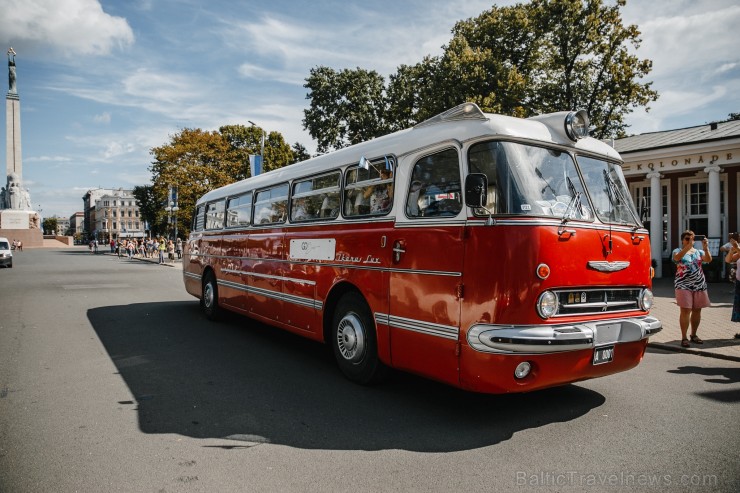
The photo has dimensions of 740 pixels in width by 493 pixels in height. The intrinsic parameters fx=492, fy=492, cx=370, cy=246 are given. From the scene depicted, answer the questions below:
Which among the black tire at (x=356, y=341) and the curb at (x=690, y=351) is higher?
the black tire at (x=356, y=341)

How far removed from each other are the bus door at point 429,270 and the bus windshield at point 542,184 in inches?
13.5

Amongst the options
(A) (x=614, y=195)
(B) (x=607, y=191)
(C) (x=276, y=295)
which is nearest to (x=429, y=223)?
(B) (x=607, y=191)

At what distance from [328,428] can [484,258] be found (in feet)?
6.67

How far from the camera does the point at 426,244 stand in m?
4.73

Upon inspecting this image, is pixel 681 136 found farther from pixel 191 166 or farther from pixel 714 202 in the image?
pixel 191 166

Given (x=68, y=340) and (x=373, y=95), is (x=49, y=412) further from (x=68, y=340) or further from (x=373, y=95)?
(x=373, y=95)

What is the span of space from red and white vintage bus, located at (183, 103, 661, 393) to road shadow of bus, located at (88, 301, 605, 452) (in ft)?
1.39

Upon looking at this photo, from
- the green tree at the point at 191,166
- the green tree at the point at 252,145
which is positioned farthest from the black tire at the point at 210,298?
the green tree at the point at 252,145

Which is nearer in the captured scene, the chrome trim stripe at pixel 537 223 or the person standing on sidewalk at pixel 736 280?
the chrome trim stripe at pixel 537 223

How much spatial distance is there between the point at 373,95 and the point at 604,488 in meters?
37.9

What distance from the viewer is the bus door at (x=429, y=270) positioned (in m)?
4.40

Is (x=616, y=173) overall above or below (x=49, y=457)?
above

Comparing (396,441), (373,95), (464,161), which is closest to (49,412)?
(396,441)

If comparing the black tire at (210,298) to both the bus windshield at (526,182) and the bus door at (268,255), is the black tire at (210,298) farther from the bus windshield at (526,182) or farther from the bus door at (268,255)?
the bus windshield at (526,182)
